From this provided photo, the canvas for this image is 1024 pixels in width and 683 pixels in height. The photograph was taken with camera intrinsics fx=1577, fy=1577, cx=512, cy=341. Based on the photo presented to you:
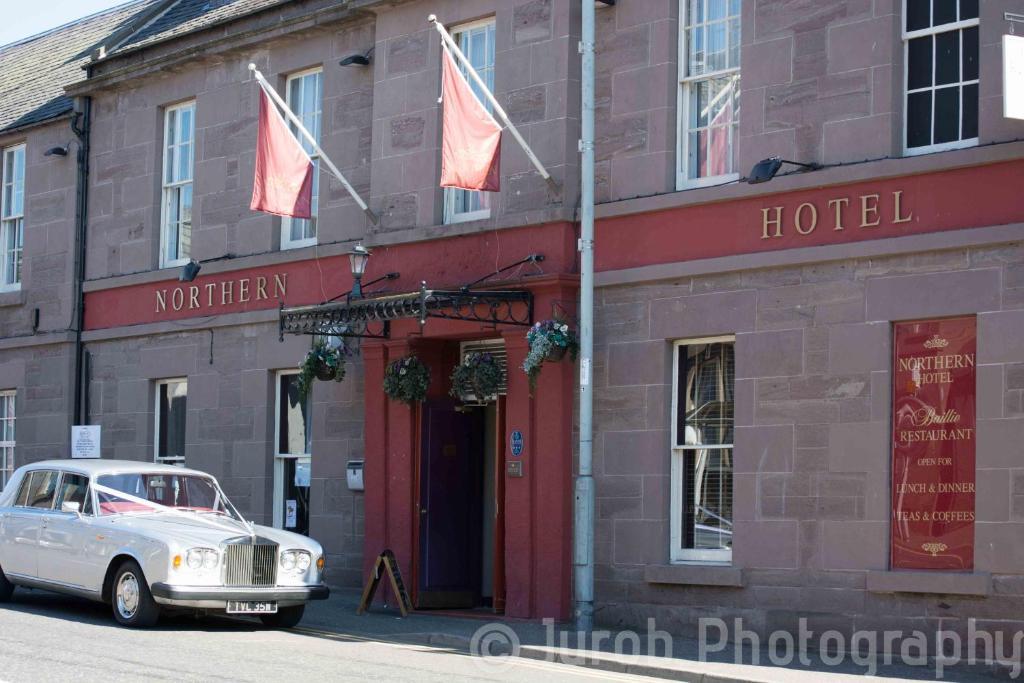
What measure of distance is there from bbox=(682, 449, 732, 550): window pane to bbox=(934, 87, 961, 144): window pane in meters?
3.87

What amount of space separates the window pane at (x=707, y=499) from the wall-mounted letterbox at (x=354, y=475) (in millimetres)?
4957

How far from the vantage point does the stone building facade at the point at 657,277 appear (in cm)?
1460

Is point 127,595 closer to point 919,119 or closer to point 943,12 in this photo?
point 919,119

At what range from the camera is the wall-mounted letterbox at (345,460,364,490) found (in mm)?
19984

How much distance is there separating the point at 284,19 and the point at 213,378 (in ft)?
16.8

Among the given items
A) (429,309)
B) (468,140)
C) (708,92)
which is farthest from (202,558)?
(708,92)

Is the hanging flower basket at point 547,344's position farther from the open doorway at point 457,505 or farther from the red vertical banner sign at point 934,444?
the red vertical banner sign at point 934,444

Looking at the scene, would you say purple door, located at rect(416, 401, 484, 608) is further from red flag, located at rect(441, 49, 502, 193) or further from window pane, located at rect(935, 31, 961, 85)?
window pane, located at rect(935, 31, 961, 85)

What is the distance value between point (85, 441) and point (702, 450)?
9.85 metres

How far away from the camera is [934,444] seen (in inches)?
574

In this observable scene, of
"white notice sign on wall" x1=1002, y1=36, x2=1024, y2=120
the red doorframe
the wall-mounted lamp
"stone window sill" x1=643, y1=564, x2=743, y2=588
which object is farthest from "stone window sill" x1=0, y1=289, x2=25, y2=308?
"white notice sign on wall" x1=1002, y1=36, x2=1024, y2=120

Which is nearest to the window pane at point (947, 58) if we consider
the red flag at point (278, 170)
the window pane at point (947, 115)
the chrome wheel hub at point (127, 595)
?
the window pane at point (947, 115)

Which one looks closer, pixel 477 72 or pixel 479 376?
pixel 479 376

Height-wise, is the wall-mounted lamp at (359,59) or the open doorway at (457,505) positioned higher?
the wall-mounted lamp at (359,59)
